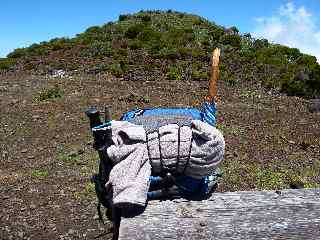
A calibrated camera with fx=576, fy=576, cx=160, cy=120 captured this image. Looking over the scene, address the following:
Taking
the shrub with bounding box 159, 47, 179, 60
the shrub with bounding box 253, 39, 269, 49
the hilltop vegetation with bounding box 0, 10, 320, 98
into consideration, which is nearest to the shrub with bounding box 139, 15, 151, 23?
the hilltop vegetation with bounding box 0, 10, 320, 98

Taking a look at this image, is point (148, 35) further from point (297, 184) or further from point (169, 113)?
point (169, 113)

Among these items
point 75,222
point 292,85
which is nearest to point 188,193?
point 75,222

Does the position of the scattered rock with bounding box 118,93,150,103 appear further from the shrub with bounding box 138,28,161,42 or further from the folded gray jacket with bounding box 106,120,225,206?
the shrub with bounding box 138,28,161,42

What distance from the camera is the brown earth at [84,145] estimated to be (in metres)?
7.79

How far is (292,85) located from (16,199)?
1351 centimetres

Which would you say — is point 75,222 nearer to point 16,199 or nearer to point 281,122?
point 16,199

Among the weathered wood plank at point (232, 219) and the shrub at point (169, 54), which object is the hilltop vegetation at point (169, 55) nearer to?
the shrub at point (169, 54)

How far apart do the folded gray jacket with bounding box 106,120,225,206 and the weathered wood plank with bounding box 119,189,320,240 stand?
0.75ft

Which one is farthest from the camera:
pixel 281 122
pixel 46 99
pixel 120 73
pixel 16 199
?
pixel 120 73

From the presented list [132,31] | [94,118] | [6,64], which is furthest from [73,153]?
[132,31]

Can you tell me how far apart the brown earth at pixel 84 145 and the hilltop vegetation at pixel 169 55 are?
2.68 meters

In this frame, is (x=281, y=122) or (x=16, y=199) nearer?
(x=16, y=199)

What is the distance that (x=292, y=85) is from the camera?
19.9 metres

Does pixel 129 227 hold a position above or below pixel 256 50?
below
